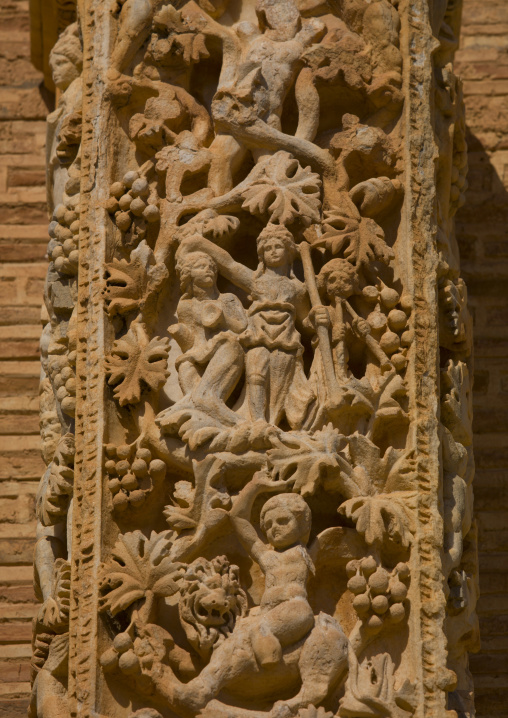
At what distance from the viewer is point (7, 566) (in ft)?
20.0

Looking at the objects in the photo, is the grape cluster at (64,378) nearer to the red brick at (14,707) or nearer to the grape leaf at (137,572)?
the grape leaf at (137,572)

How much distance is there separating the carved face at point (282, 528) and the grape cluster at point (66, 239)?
1.14 meters

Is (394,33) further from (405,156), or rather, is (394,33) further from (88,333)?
(88,333)

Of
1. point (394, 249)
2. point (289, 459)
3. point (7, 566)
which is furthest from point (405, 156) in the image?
point (7, 566)

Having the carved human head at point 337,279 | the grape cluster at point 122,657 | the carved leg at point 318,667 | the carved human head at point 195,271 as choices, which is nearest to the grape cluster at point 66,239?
the carved human head at point 195,271

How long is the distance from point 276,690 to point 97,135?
1.80 metres

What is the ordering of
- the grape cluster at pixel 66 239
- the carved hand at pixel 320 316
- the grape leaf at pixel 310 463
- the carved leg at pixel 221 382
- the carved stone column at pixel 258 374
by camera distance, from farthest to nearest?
the grape cluster at pixel 66 239 < the carved hand at pixel 320 316 < the carved leg at pixel 221 382 < the grape leaf at pixel 310 463 < the carved stone column at pixel 258 374

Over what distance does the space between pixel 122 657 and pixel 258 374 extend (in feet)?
2.91

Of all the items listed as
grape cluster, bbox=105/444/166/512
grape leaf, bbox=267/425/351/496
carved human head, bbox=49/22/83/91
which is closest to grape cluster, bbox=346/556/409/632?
grape leaf, bbox=267/425/351/496

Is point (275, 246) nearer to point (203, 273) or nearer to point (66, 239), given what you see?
point (203, 273)

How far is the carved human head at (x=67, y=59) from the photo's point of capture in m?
6.05

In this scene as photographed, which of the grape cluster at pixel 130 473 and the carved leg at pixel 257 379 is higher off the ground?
the carved leg at pixel 257 379

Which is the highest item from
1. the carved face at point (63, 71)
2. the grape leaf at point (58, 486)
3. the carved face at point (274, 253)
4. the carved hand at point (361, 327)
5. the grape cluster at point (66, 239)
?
the carved face at point (63, 71)

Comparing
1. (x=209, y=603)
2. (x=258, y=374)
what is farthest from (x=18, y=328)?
(x=209, y=603)
